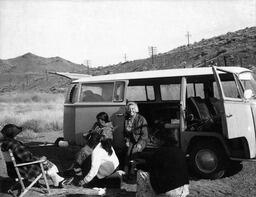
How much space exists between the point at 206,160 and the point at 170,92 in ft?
8.45

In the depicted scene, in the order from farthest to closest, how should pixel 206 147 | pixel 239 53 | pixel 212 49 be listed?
pixel 212 49 → pixel 239 53 → pixel 206 147

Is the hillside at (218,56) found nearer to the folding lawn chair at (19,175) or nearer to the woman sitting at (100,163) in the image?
the woman sitting at (100,163)

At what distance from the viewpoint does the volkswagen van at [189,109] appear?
6840 mm

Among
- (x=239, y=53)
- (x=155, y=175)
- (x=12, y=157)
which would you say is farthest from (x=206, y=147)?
(x=239, y=53)

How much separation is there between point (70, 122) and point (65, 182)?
227cm

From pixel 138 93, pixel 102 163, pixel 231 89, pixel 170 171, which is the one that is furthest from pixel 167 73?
pixel 170 171

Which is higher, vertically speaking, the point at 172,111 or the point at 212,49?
the point at 212,49

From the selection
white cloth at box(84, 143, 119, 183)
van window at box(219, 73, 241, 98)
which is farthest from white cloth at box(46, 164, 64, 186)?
van window at box(219, 73, 241, 98)

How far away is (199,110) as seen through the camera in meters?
7.87

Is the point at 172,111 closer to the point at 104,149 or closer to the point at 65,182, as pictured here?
the point at 104,149

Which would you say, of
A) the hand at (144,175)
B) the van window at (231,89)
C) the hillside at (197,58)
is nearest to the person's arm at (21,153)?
the hand at (144,175)

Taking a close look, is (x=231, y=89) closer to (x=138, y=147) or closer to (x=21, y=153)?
(x=138, y=147)

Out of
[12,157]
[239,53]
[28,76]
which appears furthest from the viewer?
[28,76]

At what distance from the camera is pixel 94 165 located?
6.68 m
